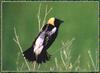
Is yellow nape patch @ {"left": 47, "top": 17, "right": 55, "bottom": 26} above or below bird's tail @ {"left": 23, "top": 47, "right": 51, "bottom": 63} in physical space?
above

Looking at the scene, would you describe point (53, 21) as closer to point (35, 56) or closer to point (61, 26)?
point (61, 26)

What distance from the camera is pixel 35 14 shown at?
43.0 feet

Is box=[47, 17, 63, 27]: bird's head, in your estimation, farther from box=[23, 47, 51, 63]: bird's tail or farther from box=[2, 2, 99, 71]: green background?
box=[23, 47, 51, 63]: bird's tail

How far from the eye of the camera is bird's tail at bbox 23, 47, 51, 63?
43.0 feet

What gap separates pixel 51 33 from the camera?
1306 cm

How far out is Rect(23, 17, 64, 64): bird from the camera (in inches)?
513

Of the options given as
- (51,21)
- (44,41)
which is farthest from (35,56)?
(51,21)

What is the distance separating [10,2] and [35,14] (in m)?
0.26

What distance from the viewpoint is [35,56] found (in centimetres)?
1313

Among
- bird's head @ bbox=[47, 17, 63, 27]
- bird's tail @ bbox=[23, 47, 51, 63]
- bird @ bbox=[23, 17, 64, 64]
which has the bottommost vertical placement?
bird's tail @ bbox=[23, 47, 51, 63]

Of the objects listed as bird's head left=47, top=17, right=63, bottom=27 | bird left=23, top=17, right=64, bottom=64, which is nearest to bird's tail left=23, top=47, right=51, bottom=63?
bird left=23, top=17, right=64, bottom=64

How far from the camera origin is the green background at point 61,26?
13.1m

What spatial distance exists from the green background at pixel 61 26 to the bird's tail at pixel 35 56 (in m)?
0.04

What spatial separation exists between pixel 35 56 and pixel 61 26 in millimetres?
361
